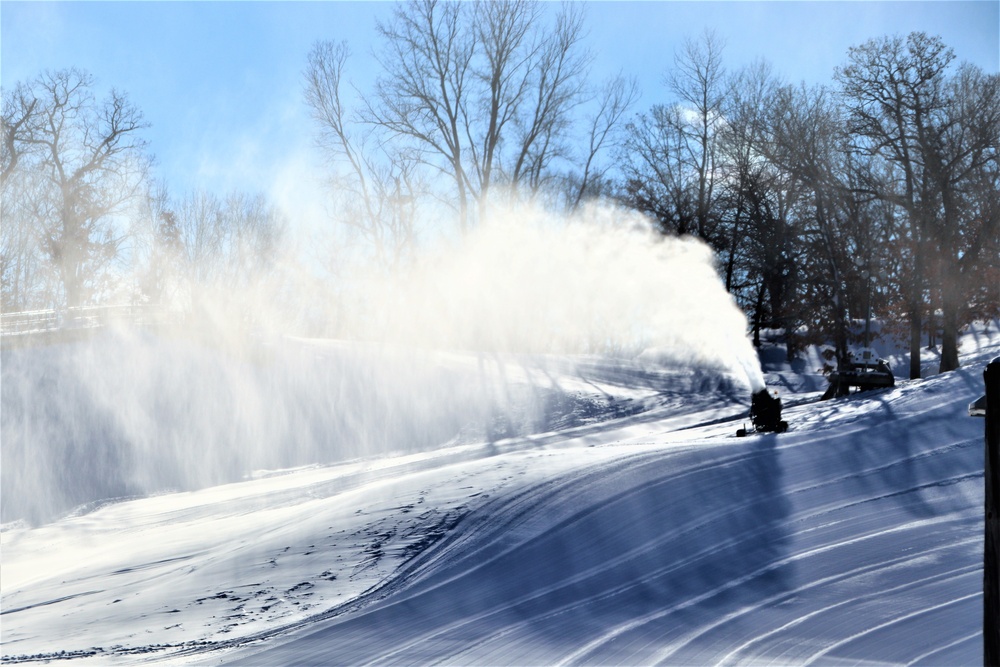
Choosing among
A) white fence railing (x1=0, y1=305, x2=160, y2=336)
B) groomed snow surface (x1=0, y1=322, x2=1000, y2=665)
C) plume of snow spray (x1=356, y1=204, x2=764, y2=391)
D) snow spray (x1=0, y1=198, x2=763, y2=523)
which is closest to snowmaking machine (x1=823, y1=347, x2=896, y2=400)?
snow spray (x1=0, y1=198, x2=763, y2=523)

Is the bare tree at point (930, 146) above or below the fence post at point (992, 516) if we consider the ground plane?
above

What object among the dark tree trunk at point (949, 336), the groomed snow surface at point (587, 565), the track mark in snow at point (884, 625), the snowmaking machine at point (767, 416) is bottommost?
the track mark in snow at point (884, 625)

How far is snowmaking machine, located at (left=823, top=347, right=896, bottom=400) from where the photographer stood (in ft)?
61.0

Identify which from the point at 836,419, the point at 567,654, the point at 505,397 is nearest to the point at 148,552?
the point at 567,654

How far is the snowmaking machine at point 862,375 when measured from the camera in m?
18.6

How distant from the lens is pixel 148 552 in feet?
35.6

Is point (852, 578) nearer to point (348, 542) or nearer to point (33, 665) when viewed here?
point (348, 542)

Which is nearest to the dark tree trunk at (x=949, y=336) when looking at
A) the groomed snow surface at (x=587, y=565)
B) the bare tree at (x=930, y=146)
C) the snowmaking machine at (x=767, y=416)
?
the bare tree at (x=930, y=146)

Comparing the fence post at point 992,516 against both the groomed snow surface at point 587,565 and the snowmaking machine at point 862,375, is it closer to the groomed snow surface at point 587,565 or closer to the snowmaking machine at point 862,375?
the groomed snow surface at point 587,565

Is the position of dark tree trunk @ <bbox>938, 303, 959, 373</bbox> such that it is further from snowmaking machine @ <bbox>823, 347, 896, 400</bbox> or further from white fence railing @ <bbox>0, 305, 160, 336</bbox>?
white fence railing @ <bbox>0, 305, 160, 336</bbox>

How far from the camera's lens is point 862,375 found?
18766 millimetres

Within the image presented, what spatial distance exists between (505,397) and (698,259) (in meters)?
12.9

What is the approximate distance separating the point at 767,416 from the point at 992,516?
29.6 feet

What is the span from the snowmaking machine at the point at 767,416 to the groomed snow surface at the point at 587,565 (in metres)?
0.50
